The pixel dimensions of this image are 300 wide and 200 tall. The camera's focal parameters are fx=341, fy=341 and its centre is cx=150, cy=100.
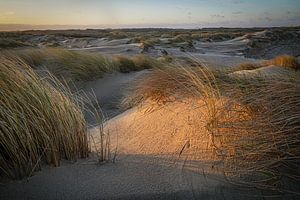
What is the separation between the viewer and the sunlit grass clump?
6.93 feet

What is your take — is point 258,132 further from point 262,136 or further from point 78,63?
point 78,63

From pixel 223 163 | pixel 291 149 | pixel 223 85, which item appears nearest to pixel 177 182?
pixel 223 163

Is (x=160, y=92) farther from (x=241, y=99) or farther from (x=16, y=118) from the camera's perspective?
(x=16, y=118)

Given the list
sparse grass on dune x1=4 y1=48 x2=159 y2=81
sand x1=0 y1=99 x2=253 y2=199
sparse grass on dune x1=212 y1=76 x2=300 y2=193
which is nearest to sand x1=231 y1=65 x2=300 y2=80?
sparse grass on dune x1=212 y1=76 x2=300 y2=193

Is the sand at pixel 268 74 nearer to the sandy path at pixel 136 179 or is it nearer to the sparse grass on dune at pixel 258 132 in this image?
the sparse grass on dune at pixel 258 132

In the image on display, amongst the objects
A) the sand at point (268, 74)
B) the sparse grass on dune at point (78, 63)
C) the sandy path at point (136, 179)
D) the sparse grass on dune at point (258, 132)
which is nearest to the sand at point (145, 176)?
the sandy path at point (136, 179)

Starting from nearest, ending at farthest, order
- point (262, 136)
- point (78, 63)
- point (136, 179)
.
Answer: point (136, 179) < point (262, 136) < point (78, 63)

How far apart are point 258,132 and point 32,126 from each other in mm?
1531

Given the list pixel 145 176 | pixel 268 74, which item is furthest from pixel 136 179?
pixel 268 74

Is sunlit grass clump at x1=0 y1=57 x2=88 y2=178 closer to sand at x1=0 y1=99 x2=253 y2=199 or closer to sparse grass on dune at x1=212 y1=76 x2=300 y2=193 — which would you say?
sand at x1=0 y1=99 x2=253 y2=199

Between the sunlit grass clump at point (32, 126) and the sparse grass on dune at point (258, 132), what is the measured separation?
1.00m

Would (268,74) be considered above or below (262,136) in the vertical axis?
above

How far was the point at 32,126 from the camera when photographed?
7.31 feet

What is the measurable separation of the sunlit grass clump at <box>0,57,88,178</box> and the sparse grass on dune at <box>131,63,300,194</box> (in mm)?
1002
